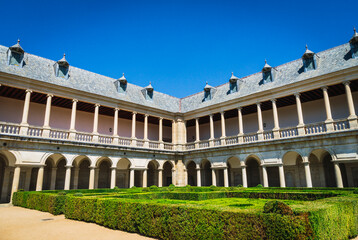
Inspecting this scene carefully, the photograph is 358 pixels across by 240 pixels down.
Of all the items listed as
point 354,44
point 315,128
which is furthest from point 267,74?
point 354,44

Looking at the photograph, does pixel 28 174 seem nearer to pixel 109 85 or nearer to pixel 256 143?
pixel 109 85

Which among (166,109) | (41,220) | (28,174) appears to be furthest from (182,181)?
(41,220)

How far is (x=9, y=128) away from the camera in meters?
19.2

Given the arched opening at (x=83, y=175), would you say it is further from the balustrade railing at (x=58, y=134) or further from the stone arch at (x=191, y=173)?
the stone arch at (x=191, y=173)

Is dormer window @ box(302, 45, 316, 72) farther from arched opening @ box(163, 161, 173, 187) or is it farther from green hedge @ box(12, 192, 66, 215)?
green hedge @ box(12, 192, 66, 215)

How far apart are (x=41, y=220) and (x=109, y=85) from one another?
1916 cm

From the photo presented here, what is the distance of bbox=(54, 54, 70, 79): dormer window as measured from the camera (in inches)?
957

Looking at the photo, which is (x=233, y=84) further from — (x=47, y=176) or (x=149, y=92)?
(x=47, y=176)

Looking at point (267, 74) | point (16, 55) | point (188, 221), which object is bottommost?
point (188, 221)

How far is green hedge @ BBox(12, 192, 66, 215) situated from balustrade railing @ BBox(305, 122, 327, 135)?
730 inches

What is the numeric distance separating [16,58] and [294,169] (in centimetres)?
2666

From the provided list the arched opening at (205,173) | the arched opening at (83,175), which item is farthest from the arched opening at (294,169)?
the arched opening at (83,175)

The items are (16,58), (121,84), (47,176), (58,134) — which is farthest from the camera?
(121,84)

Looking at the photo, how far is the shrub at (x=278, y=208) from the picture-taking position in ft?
19.2
